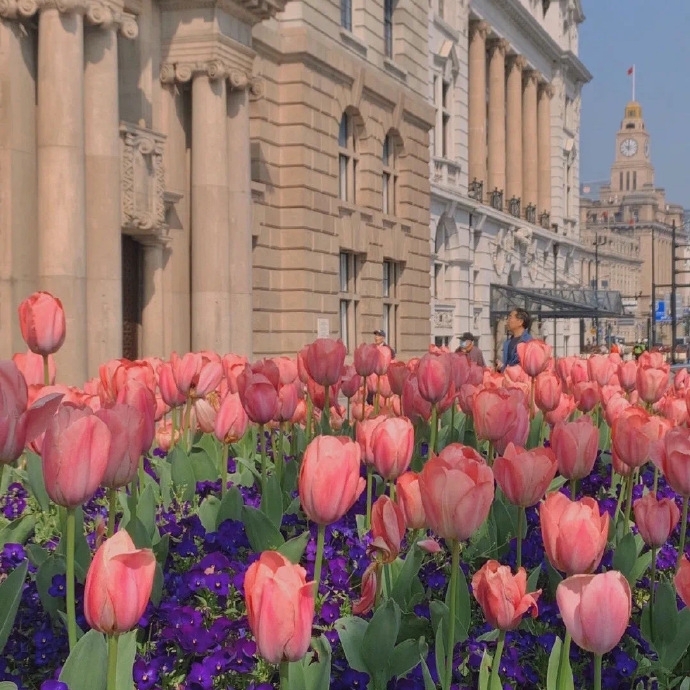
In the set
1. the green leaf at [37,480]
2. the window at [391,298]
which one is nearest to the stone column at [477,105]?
the window at [391,298]

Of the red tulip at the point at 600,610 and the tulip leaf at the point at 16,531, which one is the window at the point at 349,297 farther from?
the red tulip at the point at 600,610

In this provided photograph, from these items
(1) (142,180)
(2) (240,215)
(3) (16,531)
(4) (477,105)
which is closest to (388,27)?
(2) (240,215)

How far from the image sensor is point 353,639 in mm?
2742

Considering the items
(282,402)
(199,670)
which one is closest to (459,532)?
(199,670)

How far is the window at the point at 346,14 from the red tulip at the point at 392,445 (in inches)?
942

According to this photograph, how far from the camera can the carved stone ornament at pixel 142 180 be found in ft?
55.0

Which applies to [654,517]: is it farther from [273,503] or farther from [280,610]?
[280,610]

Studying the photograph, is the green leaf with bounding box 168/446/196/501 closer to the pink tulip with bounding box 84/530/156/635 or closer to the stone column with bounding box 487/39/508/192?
the pink tulip with bounding box 84/530/156/635

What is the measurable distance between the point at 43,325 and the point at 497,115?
4786 cm

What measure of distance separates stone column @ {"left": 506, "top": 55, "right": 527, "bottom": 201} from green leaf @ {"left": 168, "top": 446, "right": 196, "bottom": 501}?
161 feet

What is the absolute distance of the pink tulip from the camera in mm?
2027

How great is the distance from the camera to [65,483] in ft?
8.04

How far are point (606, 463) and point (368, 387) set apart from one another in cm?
143

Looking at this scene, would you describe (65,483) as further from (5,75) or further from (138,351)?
(138,351)
